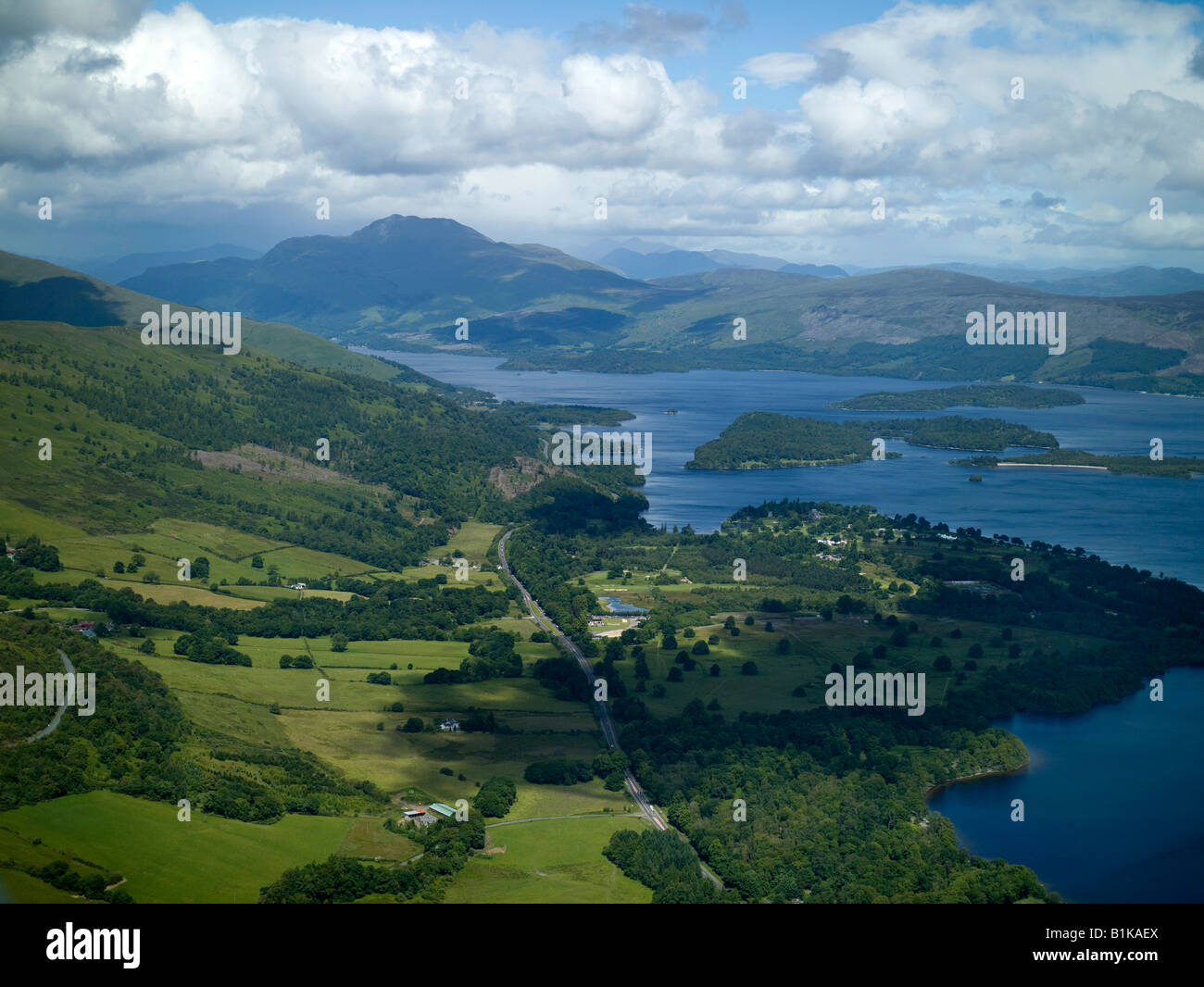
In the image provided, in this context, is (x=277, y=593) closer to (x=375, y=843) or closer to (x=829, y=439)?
(x=375, y=843)

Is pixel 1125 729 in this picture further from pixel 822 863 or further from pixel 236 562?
pixel 236 562

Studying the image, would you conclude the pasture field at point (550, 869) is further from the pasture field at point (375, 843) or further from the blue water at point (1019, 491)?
the blue water at point (1019, 491)

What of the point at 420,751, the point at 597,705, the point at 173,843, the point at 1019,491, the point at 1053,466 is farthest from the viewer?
the point at 1053,466

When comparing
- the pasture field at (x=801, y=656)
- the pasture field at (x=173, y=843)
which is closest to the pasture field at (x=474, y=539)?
the pasture field at (x=801, y=656)

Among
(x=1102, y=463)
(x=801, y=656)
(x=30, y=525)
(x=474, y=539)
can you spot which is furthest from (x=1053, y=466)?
(x=30, y=525)
